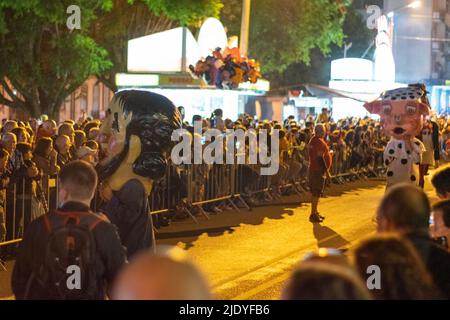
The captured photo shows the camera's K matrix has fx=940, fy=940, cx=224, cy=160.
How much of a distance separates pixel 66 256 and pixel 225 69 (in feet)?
53.0

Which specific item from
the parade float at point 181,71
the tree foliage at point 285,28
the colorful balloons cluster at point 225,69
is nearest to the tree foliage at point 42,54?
the parade float at point 181,71

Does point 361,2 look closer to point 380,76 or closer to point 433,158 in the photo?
point 380,76

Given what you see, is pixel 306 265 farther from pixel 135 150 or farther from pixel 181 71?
pixel 181 71

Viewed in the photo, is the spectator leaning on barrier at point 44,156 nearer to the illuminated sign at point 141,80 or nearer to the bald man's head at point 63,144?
the bald man's head at point 63,144

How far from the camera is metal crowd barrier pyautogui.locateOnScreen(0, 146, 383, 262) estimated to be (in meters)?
12.1

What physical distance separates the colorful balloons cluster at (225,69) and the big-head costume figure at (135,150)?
12.7m

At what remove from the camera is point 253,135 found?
18.8m

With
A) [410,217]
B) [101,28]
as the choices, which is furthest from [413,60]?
[410,217]

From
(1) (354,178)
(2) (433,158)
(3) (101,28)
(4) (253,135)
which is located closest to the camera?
(4) (253,135)

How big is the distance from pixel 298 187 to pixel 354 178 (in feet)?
15.6

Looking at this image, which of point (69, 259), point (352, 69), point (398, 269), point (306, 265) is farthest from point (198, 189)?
point (352, 69)

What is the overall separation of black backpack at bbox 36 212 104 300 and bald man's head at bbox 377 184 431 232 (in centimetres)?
170

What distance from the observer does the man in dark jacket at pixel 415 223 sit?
16.6 feet
